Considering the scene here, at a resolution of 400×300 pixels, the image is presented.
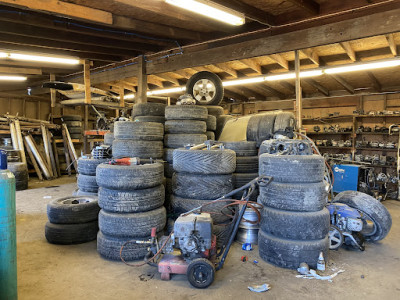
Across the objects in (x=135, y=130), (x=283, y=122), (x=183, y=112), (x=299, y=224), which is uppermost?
(x=183, y=112)

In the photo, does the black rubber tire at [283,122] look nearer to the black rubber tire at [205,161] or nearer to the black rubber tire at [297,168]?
the black rubber tire at [205,161]

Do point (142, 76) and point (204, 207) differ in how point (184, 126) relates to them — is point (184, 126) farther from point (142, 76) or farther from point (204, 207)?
point (142, 76)

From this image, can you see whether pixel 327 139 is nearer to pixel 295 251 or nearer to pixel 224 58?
pixel 224 58

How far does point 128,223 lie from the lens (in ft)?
10.3

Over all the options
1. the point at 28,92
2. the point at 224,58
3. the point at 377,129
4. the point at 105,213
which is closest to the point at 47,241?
the point at 105,213

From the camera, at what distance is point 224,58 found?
21.3ft

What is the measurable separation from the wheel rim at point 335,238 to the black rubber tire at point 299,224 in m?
0.52

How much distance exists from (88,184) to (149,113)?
1.69 metres

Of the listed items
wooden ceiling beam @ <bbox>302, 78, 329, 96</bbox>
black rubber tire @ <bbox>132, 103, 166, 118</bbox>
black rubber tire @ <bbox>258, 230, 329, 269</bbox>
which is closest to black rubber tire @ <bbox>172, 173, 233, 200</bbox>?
black rubber tire @ <bbox>258, 230, 329, 269</bbox>

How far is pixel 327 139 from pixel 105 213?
27.0 ft

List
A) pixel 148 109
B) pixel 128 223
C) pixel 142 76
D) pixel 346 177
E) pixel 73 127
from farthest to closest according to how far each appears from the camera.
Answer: pixel 73 127, pixel 142 76, pixel 346 177, pixel 148 109, pixel 128 223

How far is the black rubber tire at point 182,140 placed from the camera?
4.66 meters

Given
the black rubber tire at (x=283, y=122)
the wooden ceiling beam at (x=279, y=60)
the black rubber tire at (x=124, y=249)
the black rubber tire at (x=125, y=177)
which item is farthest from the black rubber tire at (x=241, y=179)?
the wooden ceiling beam at (x=279, y=60)

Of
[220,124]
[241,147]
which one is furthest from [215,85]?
[241,147]
